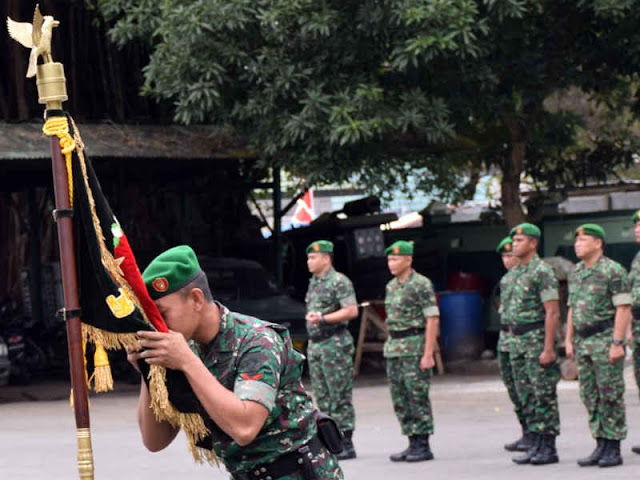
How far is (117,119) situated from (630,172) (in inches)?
470

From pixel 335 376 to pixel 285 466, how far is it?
7.17 meters

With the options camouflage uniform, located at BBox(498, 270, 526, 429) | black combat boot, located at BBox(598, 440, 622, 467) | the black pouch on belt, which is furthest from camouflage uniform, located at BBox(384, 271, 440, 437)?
the black pouch on belt

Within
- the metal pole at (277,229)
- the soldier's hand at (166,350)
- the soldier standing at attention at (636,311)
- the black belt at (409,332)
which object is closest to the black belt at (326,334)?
the black belt at (409,332)

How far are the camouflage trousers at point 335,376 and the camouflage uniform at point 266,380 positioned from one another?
22.8 ft

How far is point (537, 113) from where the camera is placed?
18.8m

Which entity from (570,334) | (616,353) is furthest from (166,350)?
(570,334)

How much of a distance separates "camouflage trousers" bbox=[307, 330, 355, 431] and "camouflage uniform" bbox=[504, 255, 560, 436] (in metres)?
1.48

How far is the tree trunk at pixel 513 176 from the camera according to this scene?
18.6 metres

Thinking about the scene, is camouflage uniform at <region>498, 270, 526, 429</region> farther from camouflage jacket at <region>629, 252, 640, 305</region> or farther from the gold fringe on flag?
the gold fringe on flag

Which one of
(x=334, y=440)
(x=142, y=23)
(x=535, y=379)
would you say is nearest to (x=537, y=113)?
(x=142, y=23)

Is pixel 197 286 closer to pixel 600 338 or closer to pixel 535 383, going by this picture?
pixel 600 338

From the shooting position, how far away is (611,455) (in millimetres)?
10195

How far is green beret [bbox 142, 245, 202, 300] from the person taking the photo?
13.6 feet

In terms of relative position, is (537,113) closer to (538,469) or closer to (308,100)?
(308,100)
